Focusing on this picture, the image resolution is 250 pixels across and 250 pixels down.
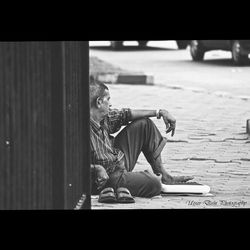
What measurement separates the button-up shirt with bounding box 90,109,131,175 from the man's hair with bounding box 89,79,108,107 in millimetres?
171

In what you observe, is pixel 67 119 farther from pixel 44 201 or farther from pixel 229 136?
pixel 229 136

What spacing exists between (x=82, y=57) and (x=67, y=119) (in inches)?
27.5

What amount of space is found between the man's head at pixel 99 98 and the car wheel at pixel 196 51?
845 mm

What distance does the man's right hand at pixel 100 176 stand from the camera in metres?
7.23

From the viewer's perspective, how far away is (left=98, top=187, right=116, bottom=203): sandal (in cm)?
706

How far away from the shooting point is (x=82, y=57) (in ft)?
24.0

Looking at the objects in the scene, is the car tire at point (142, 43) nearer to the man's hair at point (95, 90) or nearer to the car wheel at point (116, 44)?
the car wheel at point (116, 44)

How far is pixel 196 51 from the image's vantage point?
7574 mm


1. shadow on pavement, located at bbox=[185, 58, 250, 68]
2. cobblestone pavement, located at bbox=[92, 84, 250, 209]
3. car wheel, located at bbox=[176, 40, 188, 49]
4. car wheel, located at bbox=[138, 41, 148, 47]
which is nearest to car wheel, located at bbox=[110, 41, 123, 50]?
car wheel, located at bbox=[138, 41, 148, 47]

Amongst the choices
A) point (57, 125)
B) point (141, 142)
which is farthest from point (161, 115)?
point (57, 125)

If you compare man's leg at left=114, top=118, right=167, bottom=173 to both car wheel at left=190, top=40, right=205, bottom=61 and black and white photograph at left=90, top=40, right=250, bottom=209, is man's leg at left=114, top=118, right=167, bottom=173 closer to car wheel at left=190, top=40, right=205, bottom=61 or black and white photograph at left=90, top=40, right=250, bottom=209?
black and white photograph at left=90, top=40, right=250, bottom=209

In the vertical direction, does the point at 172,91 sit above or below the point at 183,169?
above
